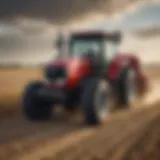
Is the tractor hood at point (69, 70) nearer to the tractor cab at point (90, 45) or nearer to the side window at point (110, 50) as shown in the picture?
the tractor cab at point (90, 45)

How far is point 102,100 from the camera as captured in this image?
340 centimetres

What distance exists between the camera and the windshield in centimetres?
362

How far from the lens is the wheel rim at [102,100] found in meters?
3.27

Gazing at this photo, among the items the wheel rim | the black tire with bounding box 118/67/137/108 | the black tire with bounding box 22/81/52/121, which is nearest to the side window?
the black tire with bounding box 118/67/137/108

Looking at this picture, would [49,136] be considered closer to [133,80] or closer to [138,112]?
[138,112]

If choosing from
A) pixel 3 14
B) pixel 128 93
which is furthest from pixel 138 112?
pixel 3 14

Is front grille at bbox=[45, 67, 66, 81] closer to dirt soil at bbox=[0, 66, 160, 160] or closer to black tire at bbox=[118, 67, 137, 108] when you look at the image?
dirt soil at bbox=[0, 66, 160, 160]

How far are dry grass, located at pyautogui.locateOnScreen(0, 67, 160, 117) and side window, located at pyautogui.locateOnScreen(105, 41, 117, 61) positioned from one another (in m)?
0.47

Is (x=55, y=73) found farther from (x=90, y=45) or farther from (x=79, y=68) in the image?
(x=90, y=45)

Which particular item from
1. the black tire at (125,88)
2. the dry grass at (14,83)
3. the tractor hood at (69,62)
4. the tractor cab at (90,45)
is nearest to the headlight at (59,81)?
the tractor hood at (69,62)

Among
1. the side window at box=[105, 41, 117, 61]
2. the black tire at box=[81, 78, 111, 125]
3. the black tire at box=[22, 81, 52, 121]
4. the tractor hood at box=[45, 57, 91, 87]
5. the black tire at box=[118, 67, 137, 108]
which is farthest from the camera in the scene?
the black tire at box=[118, 67, 137, 108]

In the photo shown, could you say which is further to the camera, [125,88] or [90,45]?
[125,88]

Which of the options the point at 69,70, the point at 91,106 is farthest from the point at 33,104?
the point at 91,106

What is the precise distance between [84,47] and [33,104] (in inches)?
26.2
